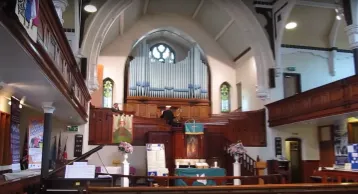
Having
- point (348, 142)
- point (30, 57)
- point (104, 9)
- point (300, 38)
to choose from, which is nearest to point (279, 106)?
point (348, 142)

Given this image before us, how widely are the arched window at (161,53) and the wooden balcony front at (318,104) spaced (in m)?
6.31

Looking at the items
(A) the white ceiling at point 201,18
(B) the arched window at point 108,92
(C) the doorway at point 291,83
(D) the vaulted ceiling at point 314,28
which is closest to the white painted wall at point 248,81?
(A) the white ceiling at point 201,18

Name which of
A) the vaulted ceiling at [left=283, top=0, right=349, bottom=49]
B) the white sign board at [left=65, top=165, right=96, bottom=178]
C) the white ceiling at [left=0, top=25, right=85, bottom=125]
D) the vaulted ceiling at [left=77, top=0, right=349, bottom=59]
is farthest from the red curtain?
the vaulted ceiling at [left=283, top=0, right=349, bottom=49]

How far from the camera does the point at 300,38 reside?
15.3 m

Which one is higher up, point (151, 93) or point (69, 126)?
point (151, 93)

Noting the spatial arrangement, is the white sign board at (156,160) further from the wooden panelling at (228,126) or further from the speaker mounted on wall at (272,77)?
the speaker mounted on wall at (272,77)

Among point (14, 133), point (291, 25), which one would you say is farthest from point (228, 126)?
point (14, 133)

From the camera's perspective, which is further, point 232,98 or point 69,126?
point 232,98

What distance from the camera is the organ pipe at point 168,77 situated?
16.8 metres

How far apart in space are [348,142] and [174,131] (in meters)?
6.03

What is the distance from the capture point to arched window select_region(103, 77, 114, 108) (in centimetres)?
1634

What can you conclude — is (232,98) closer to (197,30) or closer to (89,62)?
(197,30)

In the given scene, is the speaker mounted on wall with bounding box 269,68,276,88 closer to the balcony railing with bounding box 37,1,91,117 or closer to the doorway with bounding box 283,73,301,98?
the doorway with bounding box 283,73,301,98

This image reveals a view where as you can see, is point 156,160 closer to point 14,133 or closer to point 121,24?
point 14,133
